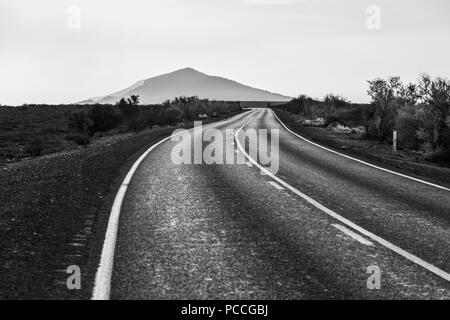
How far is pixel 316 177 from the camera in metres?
12.2

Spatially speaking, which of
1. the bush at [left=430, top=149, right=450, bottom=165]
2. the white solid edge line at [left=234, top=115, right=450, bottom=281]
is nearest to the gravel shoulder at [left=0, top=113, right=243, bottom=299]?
the white solid edge line at [left=234, top=115, right=450, bottom=281]

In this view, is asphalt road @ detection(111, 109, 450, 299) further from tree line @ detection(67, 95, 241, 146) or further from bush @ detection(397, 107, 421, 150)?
tree line @ detection(67, 95, 241, 146)

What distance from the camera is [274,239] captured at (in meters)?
6.46

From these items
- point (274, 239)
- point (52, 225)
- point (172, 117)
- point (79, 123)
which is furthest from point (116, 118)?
point (274, 239)

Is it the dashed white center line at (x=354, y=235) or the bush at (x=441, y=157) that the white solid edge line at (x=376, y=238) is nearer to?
the dashed white center line at (x=354, y=235)

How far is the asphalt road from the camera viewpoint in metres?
4.77

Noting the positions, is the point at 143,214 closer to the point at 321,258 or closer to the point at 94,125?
the point at 321,258

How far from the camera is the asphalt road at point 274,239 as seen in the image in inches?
188

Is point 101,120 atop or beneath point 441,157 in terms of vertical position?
atop

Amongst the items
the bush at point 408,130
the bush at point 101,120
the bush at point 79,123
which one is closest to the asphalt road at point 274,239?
the bush at point 408,130

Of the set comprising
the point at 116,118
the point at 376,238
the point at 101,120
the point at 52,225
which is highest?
the point at 116,118

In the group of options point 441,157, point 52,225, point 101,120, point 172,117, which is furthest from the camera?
point 172,117

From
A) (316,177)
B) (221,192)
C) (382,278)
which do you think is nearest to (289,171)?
(316,177)

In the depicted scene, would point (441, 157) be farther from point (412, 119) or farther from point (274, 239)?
point (274, 239)
